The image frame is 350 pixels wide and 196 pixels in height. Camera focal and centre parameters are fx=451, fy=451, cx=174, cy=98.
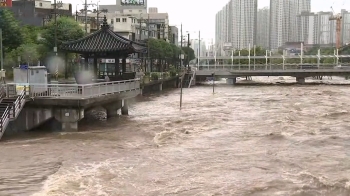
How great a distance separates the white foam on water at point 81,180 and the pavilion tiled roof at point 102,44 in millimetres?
12730

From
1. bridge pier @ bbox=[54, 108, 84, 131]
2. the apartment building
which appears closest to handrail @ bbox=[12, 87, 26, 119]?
bridge pier @ bbox=[54, 108, 84, 131]

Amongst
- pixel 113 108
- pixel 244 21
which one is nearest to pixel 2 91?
pixel 113 108

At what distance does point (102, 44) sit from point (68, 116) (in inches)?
286

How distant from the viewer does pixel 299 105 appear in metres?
41.8

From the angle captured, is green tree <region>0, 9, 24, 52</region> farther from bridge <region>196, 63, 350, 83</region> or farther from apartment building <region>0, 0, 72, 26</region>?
bridge <region>196, 63, 350, 83</region>

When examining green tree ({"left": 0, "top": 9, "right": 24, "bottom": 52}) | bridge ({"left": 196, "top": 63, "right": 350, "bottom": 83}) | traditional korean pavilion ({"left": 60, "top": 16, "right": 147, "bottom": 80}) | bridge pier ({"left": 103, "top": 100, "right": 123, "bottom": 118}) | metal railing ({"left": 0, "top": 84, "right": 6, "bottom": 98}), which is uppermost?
green tree ({"left": 0, "top": 9, "right": 24, "bottom": 52})

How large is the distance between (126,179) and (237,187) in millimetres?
3731

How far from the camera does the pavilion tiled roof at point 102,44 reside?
2859 centimetres

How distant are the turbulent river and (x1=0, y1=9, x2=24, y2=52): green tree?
2076 cm

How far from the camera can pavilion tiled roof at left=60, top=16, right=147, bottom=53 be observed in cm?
2859

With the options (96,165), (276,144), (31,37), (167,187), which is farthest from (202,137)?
(31,37)

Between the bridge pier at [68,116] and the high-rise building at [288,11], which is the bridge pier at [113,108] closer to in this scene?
the bridge pier at [68,116]

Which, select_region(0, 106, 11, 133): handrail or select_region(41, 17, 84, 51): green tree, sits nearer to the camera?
select_region(0, 106, 11, 133): handrail

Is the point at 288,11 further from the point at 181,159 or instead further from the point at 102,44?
the point at 181,159
